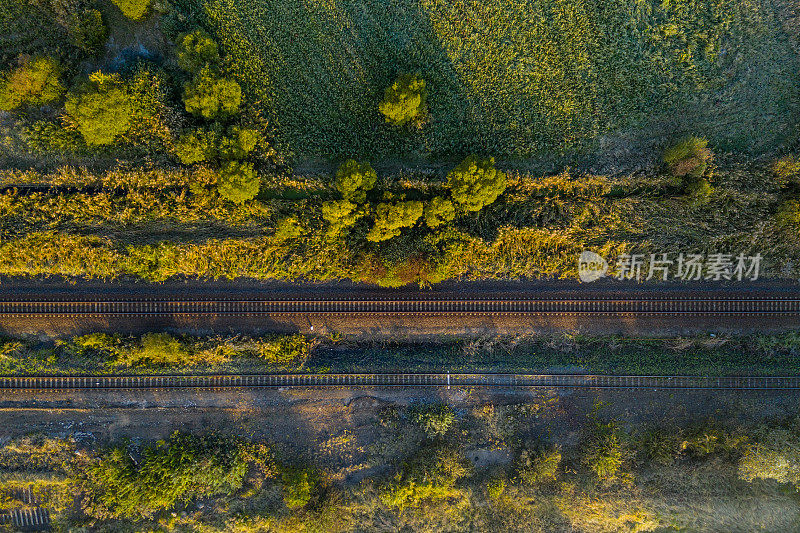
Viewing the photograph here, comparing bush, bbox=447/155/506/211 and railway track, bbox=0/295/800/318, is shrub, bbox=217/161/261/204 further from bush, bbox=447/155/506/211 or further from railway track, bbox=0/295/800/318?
bush, bbox=447/155/506/211

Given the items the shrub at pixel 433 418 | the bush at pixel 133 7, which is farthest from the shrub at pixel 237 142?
the shrub at pixel 433 418

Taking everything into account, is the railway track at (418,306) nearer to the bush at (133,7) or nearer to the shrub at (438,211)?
the shrub at (438,211)

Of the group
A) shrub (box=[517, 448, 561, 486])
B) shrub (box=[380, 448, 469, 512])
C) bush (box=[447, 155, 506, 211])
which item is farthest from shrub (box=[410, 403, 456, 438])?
bush (box=[447, 155, 506, 211])

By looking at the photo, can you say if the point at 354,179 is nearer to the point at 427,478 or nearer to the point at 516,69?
the point at 516,69

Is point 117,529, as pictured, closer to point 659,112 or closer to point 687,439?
point 687,439

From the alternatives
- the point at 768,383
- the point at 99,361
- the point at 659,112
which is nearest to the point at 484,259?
the point at 659,112

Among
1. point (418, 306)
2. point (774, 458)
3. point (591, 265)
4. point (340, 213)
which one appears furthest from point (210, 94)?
point (774, 458)

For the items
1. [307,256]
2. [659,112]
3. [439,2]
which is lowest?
[307,256]
